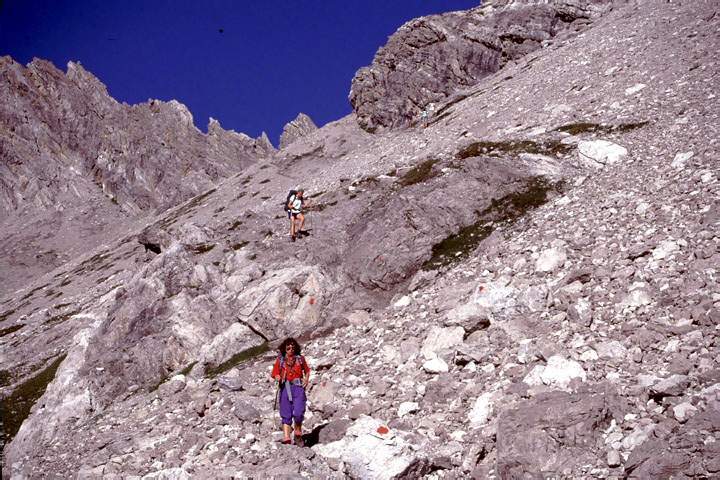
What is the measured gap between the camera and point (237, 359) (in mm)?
17516

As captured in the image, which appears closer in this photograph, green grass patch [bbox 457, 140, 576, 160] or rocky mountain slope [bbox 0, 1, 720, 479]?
rocky mountain slope [bbox 0, 1, 720, 479]

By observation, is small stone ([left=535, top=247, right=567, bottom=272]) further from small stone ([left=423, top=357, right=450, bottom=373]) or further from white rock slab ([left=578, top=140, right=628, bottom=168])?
white rock slab ([left=578, top=140, right=628, bottom=168])

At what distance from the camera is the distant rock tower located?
17312 centimetres

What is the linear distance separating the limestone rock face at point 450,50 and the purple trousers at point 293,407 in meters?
58.9

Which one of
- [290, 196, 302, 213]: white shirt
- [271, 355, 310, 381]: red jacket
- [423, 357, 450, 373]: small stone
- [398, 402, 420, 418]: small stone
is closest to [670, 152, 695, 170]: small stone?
[423, 357, 450, 373]: small stone

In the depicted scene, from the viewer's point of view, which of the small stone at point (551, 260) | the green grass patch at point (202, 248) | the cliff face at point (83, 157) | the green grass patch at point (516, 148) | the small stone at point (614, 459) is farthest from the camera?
the cliff face at point (83, 157)

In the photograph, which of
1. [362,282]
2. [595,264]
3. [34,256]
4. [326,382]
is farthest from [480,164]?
[34,256]

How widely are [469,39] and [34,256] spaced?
337 feet

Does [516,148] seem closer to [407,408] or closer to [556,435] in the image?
[407,408]

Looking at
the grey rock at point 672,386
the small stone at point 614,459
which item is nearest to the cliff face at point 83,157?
the grey rock at point 672,386

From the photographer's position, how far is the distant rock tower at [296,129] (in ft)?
568

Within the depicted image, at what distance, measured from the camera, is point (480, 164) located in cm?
2364

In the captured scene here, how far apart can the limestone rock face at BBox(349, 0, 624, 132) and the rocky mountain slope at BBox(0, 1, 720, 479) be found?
138 feet

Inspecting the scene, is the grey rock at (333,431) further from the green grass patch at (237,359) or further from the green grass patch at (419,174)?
the green grass patch at (419,174)
